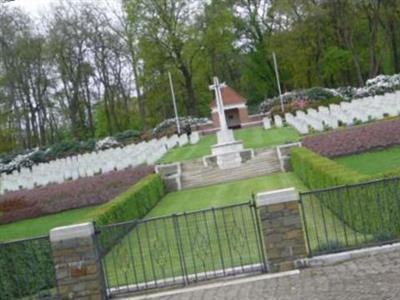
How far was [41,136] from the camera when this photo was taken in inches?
2431

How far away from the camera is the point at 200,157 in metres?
30.1

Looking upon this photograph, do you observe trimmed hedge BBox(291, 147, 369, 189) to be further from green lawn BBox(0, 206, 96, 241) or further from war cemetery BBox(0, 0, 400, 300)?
green lawn BBox(0, 206, 96, 241)

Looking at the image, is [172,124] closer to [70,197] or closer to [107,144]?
[107,144]

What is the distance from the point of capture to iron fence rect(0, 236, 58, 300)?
10.5 m

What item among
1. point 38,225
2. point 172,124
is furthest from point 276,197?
point 172,124

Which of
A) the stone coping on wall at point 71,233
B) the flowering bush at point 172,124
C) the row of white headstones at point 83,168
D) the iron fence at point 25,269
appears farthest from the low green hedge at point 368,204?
the flowering bush at point 172,124

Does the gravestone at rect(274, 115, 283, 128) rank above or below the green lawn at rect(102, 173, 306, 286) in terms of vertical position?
above

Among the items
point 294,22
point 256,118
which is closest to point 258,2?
point 294,22

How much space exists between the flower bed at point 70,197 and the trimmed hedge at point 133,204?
2314mm

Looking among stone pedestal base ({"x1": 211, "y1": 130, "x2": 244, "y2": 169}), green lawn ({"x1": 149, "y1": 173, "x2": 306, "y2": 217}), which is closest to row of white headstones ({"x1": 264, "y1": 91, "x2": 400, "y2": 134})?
stone pedestal base ({"x1": 211, "y1": 130, "x2": 244, "y2": 169})

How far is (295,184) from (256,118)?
35.3 m

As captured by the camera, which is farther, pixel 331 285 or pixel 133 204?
pixel 133 204

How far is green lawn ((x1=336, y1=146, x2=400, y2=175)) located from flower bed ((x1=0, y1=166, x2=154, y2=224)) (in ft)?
28.3

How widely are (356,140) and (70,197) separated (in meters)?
11.9
